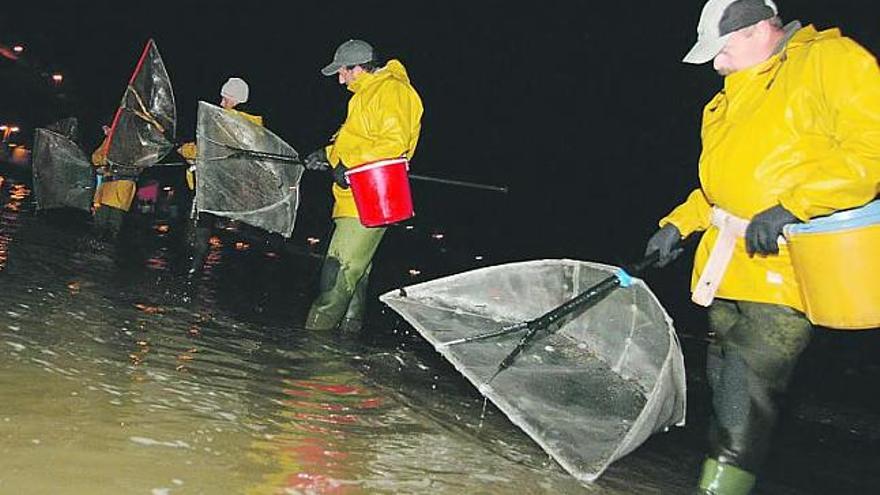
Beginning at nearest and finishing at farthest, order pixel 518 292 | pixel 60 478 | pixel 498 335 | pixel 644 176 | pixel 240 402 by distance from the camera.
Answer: pixel 60 478 → pixel 240 402 → pixel 498 335 → pixel 518 292 → pixel 644 176

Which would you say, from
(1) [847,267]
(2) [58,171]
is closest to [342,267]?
(1) [847,267]

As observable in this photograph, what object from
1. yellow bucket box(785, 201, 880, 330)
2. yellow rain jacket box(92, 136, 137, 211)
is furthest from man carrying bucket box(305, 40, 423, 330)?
yellow rain jacket box(92, 136, 137, 211)

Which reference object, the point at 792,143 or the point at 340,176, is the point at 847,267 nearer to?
the point at 792,143

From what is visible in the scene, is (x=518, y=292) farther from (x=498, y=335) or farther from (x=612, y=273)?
(x=612, y=273)

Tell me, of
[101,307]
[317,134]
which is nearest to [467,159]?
[317,134]

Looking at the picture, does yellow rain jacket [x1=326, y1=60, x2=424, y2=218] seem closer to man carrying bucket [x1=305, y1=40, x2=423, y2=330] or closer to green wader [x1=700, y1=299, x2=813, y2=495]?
man carrying bucket [x1=305, y1=40, x2=423, y2=330]

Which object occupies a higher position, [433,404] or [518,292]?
[518,292]

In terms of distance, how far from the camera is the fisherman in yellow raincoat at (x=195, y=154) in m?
7.71

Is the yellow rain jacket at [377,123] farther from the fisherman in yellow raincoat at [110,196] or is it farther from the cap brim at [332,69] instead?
the fisherman in yellow raincoat at [110,196]

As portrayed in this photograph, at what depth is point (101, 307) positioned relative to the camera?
5.36 meters

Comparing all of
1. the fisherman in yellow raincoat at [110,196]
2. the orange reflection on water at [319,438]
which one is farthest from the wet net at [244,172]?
the fisherman in yellow raincoat at [110,196]

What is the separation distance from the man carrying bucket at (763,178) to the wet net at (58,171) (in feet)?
29.2

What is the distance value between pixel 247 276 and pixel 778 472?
22.6 feet

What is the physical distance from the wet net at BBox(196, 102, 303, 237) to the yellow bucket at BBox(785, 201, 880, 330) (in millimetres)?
4556
